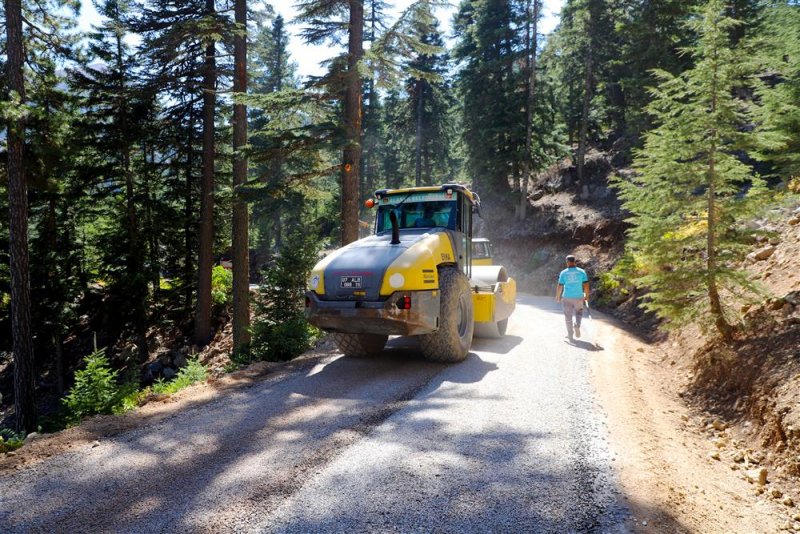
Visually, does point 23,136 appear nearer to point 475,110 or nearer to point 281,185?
point 281,185

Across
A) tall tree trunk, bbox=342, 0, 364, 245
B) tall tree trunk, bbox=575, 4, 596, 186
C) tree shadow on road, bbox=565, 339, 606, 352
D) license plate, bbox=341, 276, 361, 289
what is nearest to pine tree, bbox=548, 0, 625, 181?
tall tree trunk, bbox=575, 4, 596, 186

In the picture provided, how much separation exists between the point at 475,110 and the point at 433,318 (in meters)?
23.8

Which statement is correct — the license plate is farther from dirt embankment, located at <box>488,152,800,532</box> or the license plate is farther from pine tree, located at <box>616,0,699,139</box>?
pine tree, located at <box>616,0,699,139</box>

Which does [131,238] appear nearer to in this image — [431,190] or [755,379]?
[431,190]

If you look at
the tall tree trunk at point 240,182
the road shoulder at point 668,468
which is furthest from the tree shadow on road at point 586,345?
the tall tree trunk at point 240,182

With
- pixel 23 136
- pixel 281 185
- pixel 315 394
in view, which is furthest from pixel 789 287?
pixel 23 136

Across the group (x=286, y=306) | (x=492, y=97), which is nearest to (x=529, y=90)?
(x=492, y=97)

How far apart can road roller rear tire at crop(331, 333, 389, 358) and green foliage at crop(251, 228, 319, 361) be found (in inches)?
77.9

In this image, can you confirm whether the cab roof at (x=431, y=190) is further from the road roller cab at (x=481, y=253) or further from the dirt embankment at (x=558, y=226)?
the dirt embankment at (x=558, y=226)

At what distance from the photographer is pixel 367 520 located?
3.26 m

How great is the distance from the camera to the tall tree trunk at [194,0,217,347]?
1669 cm

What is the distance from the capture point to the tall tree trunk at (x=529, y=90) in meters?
25.6

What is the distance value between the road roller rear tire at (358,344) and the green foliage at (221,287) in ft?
45.8

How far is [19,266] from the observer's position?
452 inches
